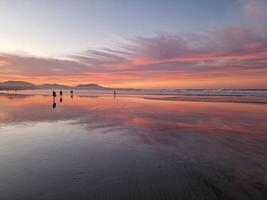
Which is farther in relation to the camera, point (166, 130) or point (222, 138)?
point (166, 130)

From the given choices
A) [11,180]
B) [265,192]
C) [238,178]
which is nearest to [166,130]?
[238,178]

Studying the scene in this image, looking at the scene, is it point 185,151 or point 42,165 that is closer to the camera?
point 42,165

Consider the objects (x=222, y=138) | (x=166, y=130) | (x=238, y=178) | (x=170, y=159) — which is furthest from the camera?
(x=166, y=130)

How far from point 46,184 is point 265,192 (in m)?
5.07

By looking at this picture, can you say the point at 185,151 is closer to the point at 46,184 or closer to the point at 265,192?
the point at 265,192

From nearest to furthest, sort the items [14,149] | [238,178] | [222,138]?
[238,178] → [14,149] → [222,138]

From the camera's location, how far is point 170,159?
728 centimetres

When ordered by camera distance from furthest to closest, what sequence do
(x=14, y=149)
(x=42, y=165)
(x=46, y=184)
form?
1. (x=14, y=149)
2. (x=42, y=165)
3. (x=46, y=184)

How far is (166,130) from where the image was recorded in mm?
12305

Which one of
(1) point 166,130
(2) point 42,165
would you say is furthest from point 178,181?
(1) point 166,130

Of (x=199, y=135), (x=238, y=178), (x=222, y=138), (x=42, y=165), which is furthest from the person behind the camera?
(x=199, y=135)

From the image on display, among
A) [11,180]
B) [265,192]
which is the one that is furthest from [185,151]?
[11,180]

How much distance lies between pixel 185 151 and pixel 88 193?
14.7 ft

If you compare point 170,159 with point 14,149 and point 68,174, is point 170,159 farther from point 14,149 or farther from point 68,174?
point 14,149
